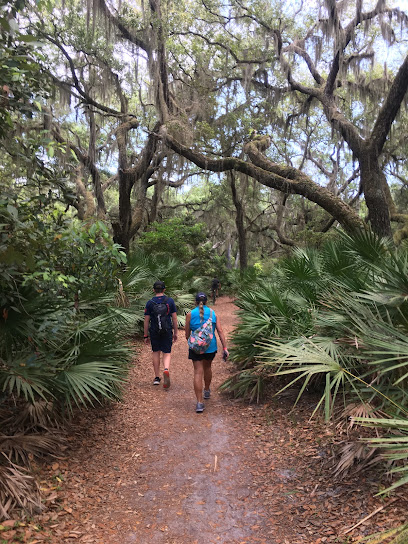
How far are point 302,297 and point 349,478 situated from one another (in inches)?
117

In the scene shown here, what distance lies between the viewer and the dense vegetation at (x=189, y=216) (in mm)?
3311

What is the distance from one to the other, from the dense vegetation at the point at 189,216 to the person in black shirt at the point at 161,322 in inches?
17.8

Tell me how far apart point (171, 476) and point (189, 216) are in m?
16.6

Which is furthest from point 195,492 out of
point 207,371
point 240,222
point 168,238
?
point 240,222

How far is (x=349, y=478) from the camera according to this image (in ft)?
10.4

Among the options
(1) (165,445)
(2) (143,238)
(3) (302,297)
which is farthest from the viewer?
(2) (143,238)

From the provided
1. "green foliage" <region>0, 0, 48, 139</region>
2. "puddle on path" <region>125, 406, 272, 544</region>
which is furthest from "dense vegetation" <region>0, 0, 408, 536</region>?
"puddle on path" <region>125, 406, 272, 544</region>

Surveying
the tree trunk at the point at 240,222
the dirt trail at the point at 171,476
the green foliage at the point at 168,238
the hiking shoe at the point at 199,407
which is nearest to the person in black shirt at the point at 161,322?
the dirt trail at the point at 171,476

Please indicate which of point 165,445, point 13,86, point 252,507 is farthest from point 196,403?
point 13,86

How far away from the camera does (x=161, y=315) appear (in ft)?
19.1

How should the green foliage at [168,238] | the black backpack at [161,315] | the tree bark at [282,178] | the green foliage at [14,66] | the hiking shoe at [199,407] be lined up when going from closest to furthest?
the green foliage at [14,66]
the hiking shoe at [199,407]
the black backpack at [161,315]
the tree bark at [282,178]
the green foliage at [168,238]

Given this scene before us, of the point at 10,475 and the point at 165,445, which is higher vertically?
the point at 10,475

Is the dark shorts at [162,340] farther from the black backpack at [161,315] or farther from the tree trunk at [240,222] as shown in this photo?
the tree trunk at [240,222]

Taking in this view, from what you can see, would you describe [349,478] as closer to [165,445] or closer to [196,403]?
[165,445]
